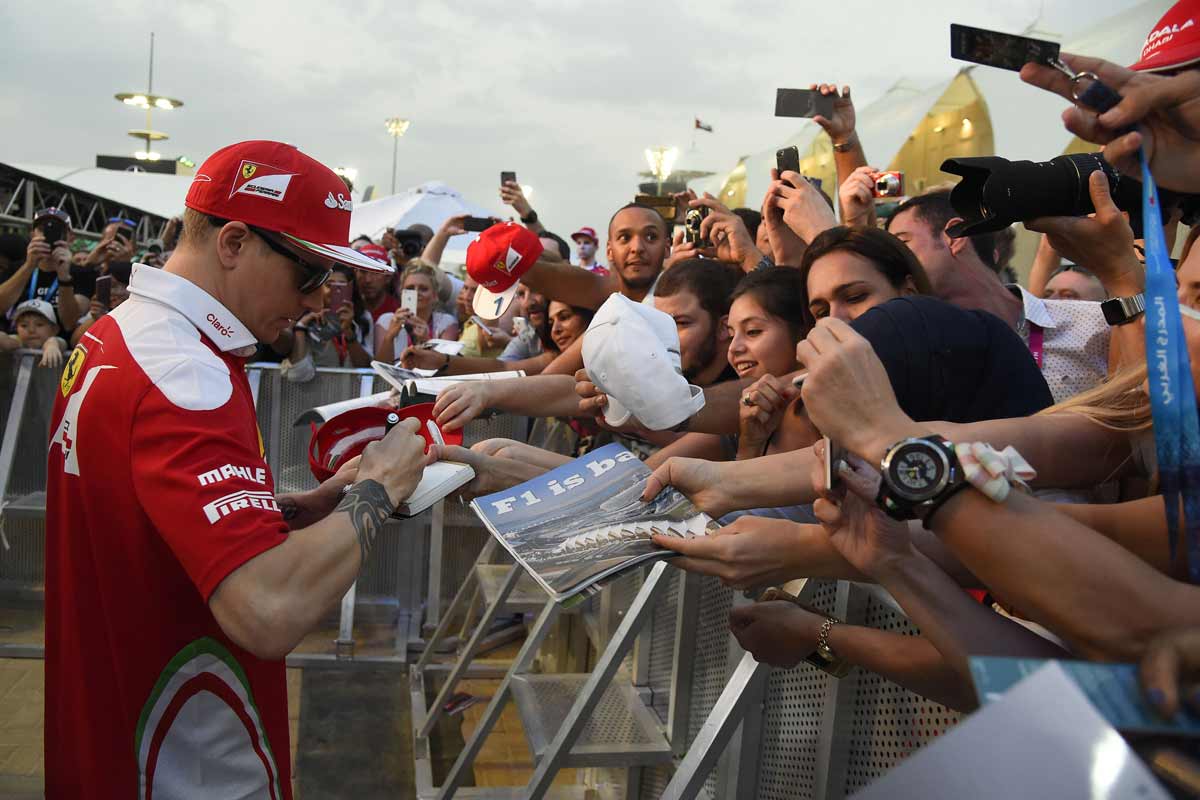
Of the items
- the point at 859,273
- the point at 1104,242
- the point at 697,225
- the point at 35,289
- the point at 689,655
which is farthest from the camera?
the point at 35,289

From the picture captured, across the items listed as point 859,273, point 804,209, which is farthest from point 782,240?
point 859,273

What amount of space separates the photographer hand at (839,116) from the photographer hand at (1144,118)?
90.6 inches

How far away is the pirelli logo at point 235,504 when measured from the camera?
1600mm

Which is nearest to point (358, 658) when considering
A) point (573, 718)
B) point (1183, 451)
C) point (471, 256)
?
point (471, 256)

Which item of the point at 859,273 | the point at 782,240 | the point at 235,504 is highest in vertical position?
the point at 782,240

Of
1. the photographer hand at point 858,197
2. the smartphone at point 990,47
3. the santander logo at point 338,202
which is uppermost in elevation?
the photographer hand at point 858,197

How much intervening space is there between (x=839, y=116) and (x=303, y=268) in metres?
2.28

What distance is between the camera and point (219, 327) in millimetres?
1907

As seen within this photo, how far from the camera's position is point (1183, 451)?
41.9 inches

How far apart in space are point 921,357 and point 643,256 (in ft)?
9.48

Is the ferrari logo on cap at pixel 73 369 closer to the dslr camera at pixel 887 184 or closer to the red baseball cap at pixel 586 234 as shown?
the dslr camera at pixel 887 184

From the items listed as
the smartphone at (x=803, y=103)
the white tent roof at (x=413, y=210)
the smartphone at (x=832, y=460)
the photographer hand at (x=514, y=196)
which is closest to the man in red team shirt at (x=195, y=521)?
the smartphone at (x=832, y=460)

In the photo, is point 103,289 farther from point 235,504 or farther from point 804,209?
point 235,504

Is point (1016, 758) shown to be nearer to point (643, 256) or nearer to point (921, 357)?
point (921, 357)
